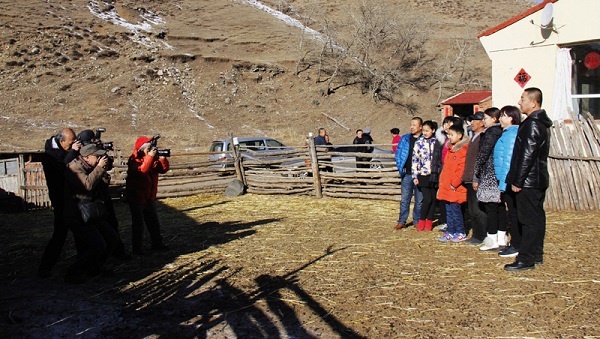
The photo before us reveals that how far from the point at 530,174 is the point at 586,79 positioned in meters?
5.68

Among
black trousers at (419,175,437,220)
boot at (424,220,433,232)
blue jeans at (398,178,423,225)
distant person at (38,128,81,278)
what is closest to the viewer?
distant person at (38,128,81,278)

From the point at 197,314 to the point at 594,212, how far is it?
670 centimetres

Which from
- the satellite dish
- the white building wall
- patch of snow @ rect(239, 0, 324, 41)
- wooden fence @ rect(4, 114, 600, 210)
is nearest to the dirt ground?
wooden fence @ rect(4, 114, 600, 210)

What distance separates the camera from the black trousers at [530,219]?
5.55 m

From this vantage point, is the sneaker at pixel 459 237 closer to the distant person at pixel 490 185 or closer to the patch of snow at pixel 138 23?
the distant person at pixel 490 185

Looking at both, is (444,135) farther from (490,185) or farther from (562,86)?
(562,86)

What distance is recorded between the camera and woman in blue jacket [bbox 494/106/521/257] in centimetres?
591

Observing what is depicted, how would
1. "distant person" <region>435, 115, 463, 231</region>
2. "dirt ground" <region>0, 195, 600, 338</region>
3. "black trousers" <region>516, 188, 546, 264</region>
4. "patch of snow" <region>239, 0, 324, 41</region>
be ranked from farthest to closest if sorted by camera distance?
"patch of snow" <region>239, 0, 324, 41</region>, "distant person" <region>435, 115, 463, 231</region>, "black trousers" <region>516, 188, 546, 264</region>, "dirt ground" <region>0, 195, 600, 338</region>

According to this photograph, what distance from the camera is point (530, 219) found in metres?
5.59

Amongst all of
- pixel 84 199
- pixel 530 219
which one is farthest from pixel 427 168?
pixel 84 199

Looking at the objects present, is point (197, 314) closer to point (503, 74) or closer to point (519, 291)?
point (519, 291)

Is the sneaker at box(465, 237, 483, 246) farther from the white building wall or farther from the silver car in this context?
the silver car

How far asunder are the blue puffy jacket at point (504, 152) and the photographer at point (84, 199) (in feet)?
13.5

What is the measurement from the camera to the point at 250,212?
35.9 ft
